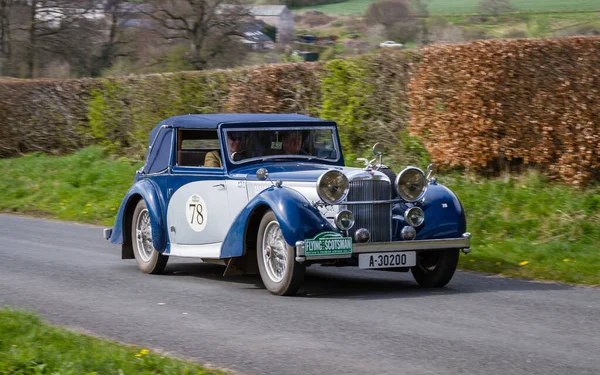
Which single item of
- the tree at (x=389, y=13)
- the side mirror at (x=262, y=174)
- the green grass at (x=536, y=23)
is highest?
the tree at (x=389, y=13)

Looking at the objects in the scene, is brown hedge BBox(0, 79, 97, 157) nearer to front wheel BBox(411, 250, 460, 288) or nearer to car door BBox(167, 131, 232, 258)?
car door BBox(167, 131, 232, 258)

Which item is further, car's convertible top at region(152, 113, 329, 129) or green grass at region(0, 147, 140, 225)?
green grass at region(0, 147, 140, 225)

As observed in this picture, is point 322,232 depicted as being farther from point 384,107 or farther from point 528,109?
point 384,107

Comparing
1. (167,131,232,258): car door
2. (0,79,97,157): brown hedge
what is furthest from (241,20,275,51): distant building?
(167,131,232,258): car door

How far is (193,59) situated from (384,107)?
83.7ft

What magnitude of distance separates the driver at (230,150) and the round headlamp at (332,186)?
5.32ft

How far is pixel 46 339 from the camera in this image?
21.0ft

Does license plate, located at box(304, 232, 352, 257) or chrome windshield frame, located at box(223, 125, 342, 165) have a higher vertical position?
chrome windshield frame, located at box(223, 125, 342, 165)

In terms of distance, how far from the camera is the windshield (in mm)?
9719

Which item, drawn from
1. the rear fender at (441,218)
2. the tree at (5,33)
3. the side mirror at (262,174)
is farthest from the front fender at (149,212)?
the tree at (5,33)

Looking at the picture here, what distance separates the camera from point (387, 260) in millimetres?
8477

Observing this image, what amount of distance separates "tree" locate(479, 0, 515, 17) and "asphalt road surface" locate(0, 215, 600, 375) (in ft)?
121

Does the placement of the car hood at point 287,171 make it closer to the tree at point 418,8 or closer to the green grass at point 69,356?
the green grass at point 69,356

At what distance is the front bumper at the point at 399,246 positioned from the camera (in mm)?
8148
